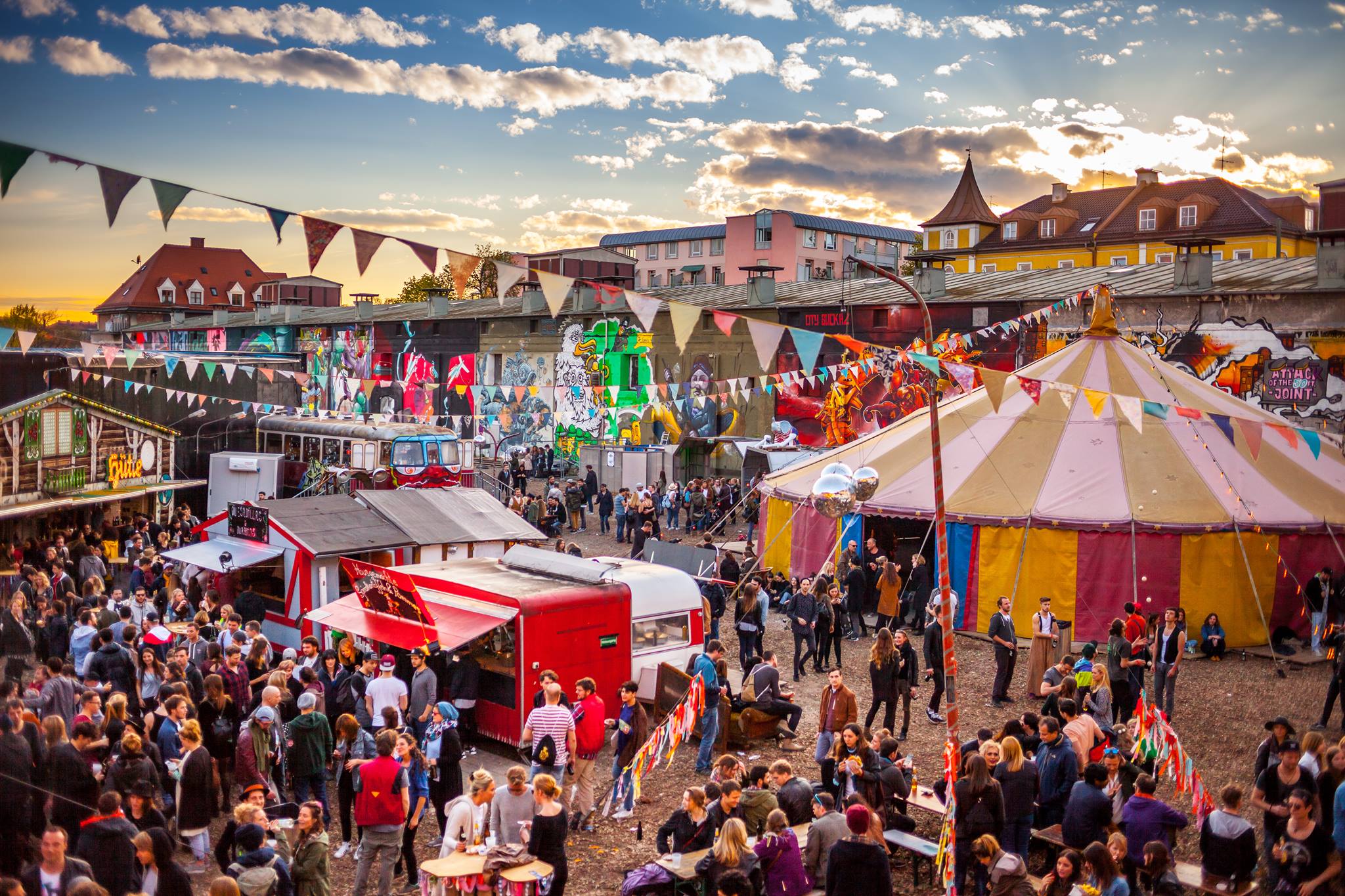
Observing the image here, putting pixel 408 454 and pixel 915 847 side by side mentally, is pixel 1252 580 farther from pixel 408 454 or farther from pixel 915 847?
pixel 408 454

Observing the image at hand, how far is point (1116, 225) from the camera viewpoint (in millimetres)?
63156

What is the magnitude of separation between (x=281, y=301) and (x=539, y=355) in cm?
2462

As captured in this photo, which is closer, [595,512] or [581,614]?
[581,614]

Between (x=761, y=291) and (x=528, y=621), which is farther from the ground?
(x=761, y=291)

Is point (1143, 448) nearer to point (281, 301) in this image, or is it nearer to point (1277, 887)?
point (1277, 887)

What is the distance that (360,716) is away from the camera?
10734 millimetres

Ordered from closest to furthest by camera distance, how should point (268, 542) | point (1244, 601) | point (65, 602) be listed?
point (65, 602) → point (268, 542) → point (1244, 601)

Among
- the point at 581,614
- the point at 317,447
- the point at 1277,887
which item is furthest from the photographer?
the point at 317,447

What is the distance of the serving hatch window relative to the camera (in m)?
13.0

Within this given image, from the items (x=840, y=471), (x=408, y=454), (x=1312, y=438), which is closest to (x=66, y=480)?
(x=408, y=454)

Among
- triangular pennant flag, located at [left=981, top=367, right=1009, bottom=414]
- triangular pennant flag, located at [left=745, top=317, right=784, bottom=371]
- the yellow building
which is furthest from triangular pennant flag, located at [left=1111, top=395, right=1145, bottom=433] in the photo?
the yellow building

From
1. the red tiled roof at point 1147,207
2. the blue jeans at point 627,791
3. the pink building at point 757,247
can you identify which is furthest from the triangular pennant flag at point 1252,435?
the red tiled roof at point 1147,207

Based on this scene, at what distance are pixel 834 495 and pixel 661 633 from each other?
2646 millimetres

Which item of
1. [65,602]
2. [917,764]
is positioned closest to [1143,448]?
[917,764]
